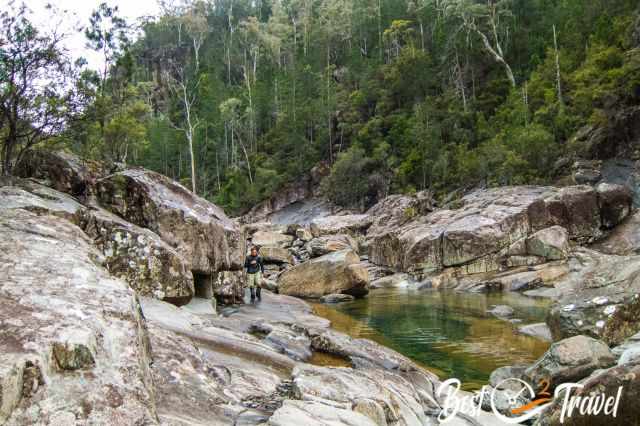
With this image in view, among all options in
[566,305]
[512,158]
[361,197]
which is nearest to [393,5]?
[361,197]

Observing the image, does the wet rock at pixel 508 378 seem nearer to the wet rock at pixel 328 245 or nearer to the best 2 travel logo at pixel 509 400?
the best 2 travel logo at pixel 509 400

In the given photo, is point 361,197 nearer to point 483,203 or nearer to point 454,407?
point 483,203

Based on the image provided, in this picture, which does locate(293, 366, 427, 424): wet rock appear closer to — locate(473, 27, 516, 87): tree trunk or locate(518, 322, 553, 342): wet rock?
locate(518, 322, 553, 342): wet rock

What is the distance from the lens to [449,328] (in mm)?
Answer: 14766

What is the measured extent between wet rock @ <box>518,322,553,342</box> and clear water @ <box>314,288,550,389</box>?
0.26 metres

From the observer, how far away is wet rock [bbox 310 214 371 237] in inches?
1500

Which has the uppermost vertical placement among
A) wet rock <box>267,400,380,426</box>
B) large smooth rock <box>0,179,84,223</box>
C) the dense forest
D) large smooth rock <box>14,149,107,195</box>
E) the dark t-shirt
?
the dense forest

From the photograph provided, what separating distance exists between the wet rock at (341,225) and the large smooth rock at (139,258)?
27686 millimetres

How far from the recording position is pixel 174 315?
8.41 meters

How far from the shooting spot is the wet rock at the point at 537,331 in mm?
12461

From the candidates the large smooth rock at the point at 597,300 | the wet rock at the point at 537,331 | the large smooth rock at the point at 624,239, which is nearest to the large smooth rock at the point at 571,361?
the large smooth rock at the point at 597,300

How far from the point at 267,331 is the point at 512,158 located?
2903 cm

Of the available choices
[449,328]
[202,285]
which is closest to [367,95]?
[449,328]

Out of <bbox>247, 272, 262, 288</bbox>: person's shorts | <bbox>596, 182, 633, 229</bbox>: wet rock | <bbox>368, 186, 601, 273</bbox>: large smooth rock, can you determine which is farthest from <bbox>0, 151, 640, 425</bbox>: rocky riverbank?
<bbox>596, 182, 633, 229</bbox>: wet rock
